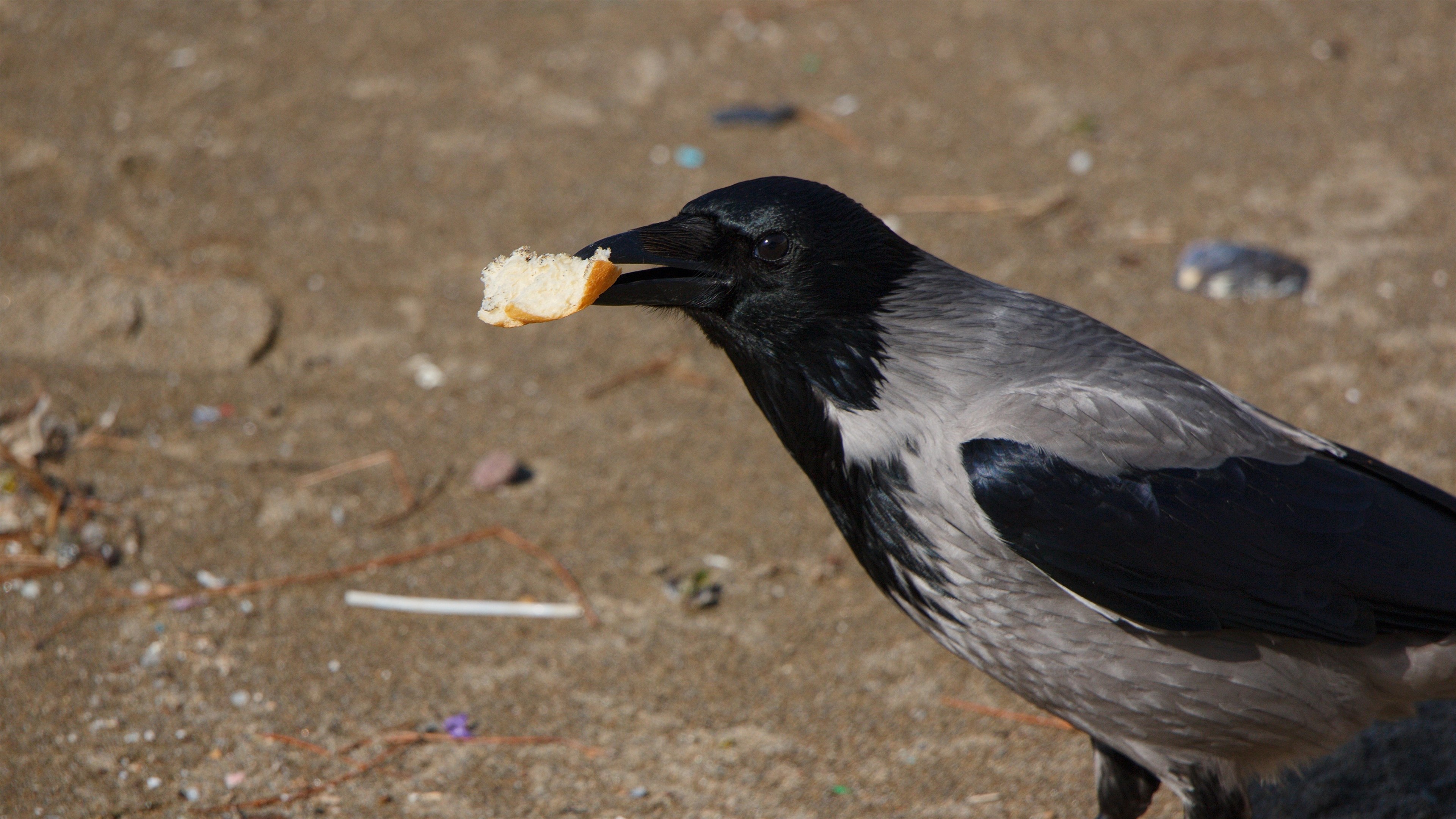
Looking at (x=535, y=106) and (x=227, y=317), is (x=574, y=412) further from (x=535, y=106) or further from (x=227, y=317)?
(x=535, y=106)

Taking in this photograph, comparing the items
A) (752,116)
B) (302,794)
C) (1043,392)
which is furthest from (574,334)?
(1043,392)

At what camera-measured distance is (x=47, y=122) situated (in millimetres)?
6156

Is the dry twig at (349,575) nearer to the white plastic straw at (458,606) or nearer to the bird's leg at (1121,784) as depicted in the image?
the white plastic straw at (458,606)

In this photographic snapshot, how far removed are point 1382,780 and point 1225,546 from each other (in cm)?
117

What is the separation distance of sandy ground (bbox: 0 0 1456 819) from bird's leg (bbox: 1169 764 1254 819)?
0.46 meters

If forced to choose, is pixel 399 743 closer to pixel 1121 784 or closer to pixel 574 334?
pixel 1121 784

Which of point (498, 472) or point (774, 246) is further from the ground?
point (774, 246)

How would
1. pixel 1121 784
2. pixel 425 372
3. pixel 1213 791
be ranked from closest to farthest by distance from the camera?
pixel 1213 791 → pixel 1121 784 → pixel 425 372

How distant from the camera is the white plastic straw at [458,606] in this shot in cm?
388

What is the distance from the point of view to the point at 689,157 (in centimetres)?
593

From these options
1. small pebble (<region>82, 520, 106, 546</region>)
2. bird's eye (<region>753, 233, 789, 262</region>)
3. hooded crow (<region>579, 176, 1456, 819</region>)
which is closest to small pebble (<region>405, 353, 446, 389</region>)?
small pebble (<region>82, 520, 106, 546</region>)

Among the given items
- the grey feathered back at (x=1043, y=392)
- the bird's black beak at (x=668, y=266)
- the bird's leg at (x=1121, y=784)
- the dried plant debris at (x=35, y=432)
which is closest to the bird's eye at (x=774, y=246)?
the bird's black beak at (x=668, y=266)

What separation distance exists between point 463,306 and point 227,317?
3.18 ft

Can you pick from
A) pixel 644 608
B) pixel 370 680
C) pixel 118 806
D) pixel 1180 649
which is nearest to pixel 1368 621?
pixel 1180 649
